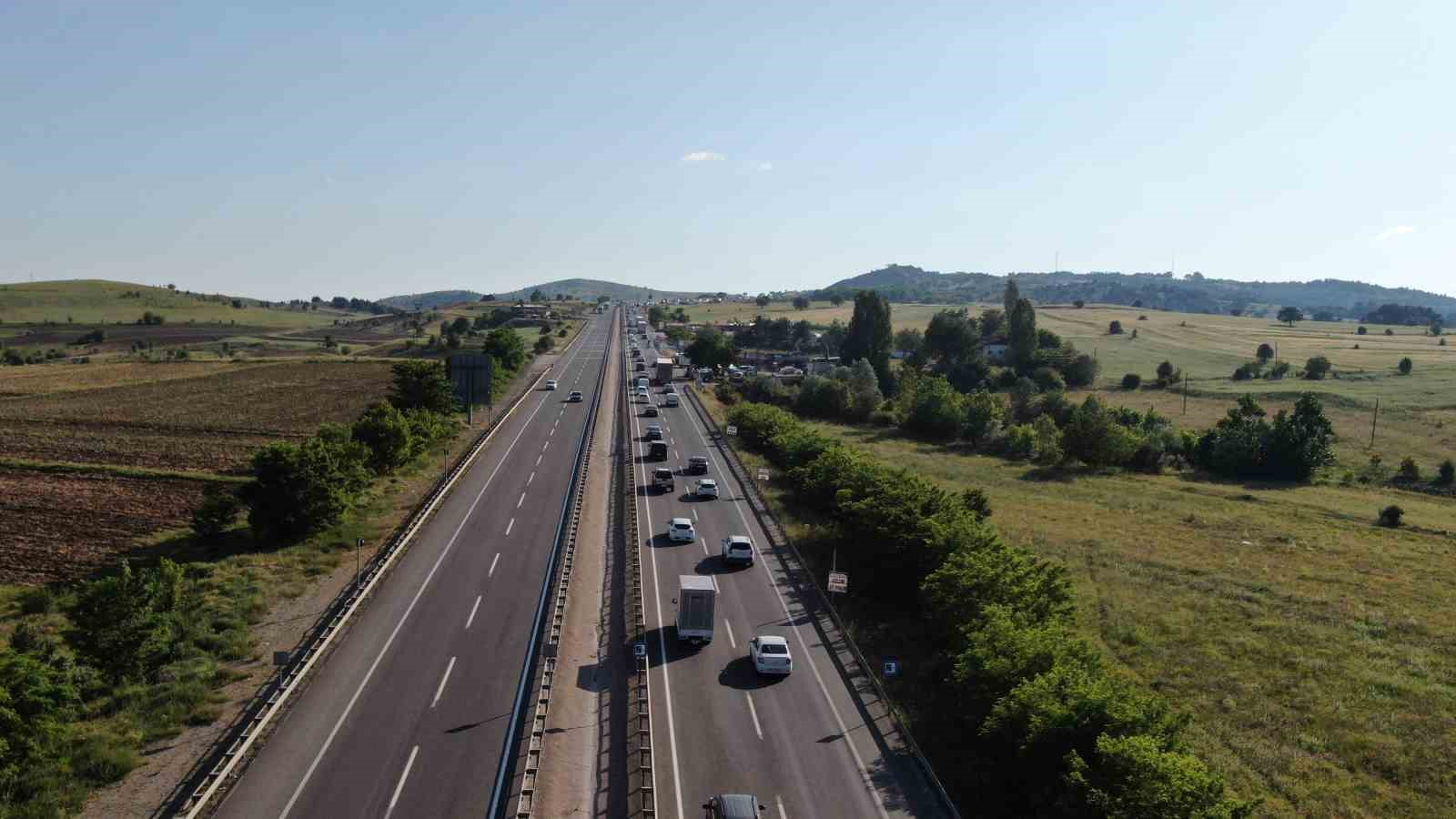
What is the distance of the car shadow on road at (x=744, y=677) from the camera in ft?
99.4

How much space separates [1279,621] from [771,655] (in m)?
28.3

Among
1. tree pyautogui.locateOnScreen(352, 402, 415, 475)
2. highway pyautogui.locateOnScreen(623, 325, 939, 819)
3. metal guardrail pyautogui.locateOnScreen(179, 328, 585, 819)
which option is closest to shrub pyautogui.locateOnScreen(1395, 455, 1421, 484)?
highway pyautogui.locateOnScreen(623, 325, 939, 819)

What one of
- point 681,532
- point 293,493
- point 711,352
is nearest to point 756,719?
point 681,532

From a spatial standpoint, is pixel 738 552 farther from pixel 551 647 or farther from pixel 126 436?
pixel 126 436

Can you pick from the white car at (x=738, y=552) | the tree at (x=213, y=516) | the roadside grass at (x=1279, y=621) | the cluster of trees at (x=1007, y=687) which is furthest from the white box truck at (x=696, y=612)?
the tree at (x=213, y=516)

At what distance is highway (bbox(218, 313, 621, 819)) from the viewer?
22.0 metres

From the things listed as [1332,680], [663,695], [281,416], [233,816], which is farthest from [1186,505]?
[281,416]

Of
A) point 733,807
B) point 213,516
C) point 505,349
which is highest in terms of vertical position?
point 505,349

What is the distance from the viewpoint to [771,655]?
30.8 meters

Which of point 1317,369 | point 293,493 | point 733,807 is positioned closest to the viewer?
point 733,807

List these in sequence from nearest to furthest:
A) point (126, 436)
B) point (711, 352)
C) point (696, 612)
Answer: point (696, 612) → point (126, 436) → point (711, 352)

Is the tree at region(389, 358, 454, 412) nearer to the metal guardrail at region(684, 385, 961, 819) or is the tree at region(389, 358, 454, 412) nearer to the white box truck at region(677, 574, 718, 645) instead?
the metal guardrail at region(684, 385, 961, 819)

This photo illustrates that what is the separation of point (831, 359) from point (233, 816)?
482 feet

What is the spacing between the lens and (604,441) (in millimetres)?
79062
